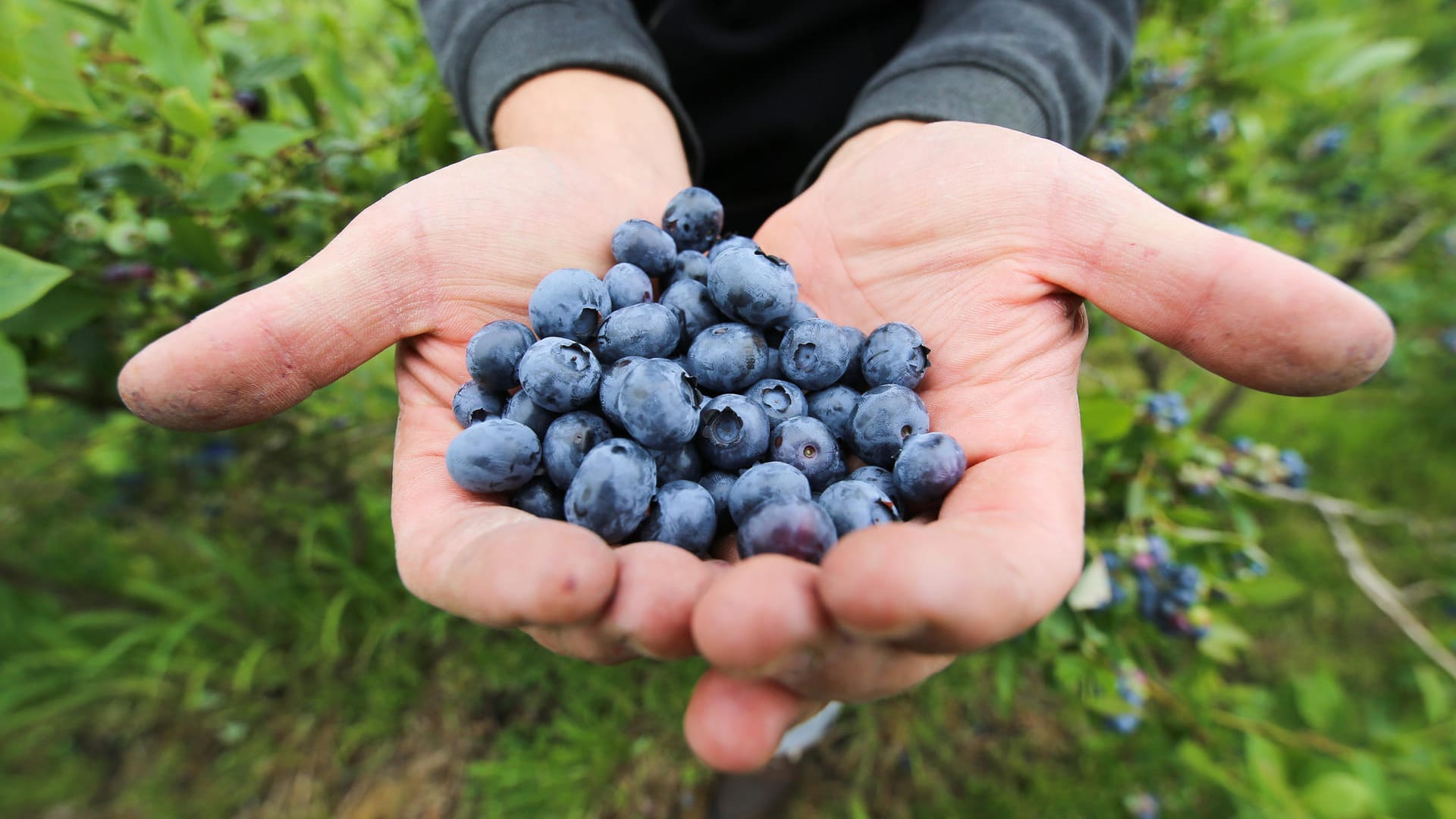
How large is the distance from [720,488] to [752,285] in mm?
385

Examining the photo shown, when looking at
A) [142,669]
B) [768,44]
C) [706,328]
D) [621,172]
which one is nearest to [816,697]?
[706,328]

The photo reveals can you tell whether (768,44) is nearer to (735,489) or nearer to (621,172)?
(621,172)

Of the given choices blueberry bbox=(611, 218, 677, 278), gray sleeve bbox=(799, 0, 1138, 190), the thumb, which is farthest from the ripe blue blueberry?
gray sleeve bbox=(799, 0, 1138, 190)

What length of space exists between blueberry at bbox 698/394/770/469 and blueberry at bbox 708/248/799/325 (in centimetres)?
20

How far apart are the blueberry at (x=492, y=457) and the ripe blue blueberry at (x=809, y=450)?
1.35 feet

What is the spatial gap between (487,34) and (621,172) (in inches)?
21.0

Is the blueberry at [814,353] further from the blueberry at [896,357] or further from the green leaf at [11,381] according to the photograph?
the green leaf at [11,381]

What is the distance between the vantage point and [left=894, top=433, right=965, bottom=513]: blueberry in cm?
114

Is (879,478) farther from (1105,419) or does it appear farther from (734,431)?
(1105,419)

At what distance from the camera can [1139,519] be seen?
5.16 ft

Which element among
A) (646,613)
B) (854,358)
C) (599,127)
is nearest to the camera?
(646,613)

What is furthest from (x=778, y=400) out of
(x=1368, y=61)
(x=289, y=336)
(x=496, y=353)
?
(x=1368, y=61)

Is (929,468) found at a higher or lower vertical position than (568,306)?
lower

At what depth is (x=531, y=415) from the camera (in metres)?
1.26
